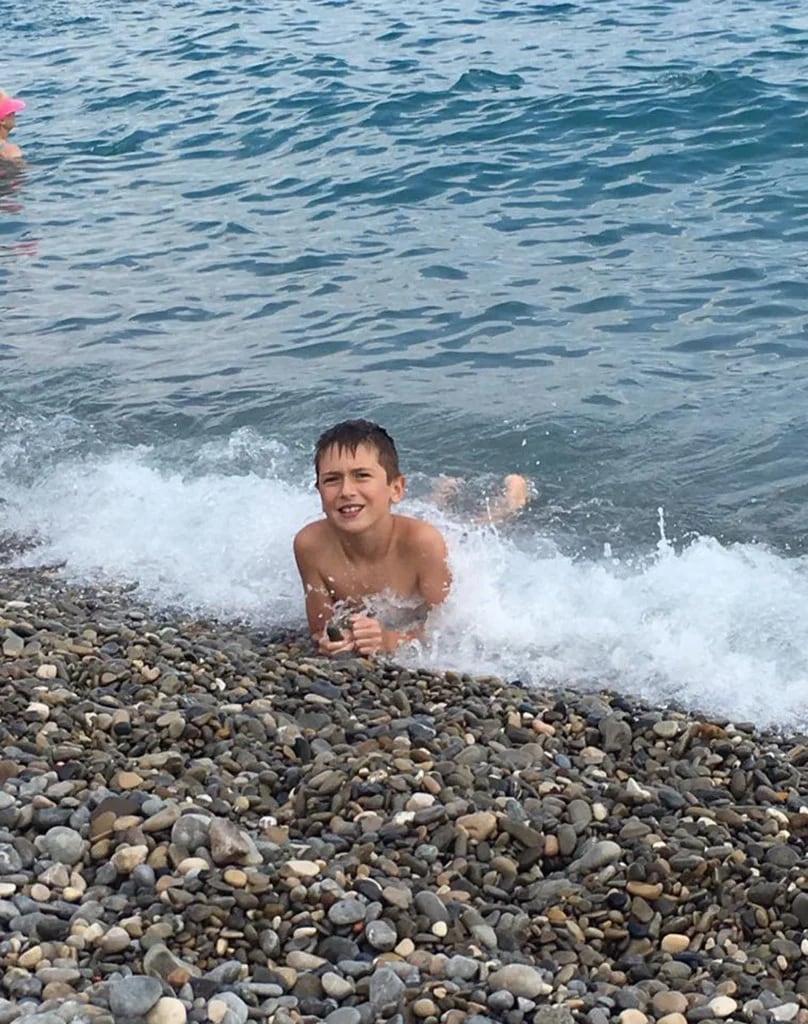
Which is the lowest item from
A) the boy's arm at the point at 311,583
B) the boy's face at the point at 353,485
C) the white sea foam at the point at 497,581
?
the white sea foam at the point at 497,581

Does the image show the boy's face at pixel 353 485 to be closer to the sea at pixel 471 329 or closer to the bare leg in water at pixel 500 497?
the sea at pixel 471 329

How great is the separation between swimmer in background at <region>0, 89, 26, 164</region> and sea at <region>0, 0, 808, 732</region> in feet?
0.72

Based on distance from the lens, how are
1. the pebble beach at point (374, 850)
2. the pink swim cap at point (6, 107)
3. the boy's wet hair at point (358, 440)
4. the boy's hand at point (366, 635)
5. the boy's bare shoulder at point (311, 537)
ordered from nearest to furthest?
1. the pebble beach at point (374, 850)
2. the boy's hand at point (366, 635)
3. the boy's wet hair at point (358, 440)
4. the boy's bare shoulder at point (311, 537)
5. the pink swim cap at point (6, 107)

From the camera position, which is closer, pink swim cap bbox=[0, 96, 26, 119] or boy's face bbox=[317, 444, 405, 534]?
boy's face bbox=[317, 444, 405, 534]

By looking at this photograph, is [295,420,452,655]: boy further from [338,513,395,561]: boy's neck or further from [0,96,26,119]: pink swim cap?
[0,96,26,119]: pink swim cap

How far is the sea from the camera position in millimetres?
6695

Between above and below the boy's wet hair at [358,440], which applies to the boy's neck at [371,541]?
below

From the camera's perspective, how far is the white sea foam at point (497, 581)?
5871 mm

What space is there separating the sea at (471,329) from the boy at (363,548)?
0.75 feet

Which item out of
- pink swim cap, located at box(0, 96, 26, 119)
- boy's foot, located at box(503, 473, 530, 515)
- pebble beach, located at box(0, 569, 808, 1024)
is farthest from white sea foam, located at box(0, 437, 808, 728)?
pink swim cap, located at box(0, 96, 26, 119)

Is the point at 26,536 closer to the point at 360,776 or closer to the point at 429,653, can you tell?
the point at 429,653

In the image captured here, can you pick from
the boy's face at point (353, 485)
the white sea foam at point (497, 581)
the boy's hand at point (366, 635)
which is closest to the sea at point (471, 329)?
the white sea foam at point (497, 581)

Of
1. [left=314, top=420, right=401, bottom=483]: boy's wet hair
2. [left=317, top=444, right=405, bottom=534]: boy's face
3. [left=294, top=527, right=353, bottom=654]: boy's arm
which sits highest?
[left=314, top=420, right=401, bottom=483]: boy's wet hair

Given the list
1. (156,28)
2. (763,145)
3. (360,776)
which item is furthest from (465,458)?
(156,28)
